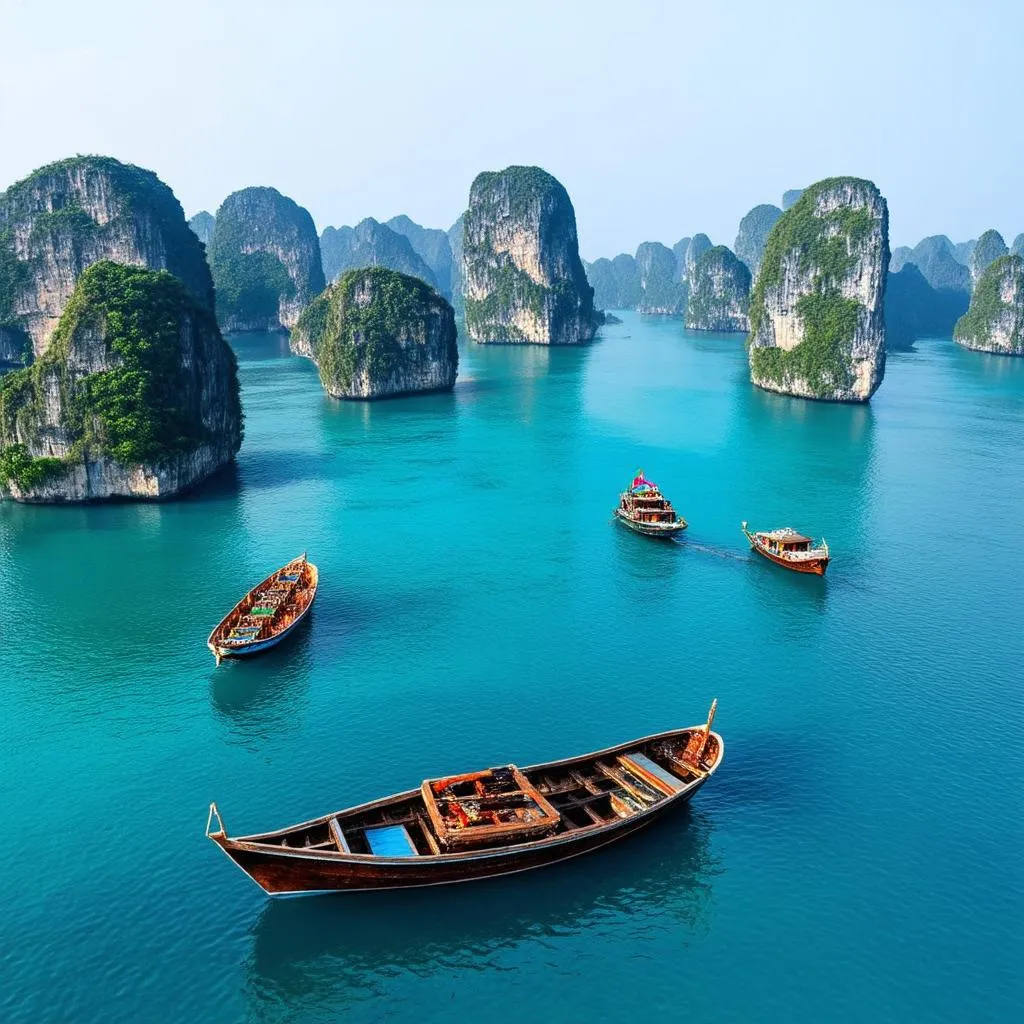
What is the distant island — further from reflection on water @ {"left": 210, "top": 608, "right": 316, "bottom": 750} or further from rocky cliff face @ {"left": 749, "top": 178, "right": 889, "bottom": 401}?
rocky cliff face @ {"left": 749, "top": 178, "right": 889, "bottom": 401}

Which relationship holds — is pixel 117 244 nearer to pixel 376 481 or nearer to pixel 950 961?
pixel 376 481

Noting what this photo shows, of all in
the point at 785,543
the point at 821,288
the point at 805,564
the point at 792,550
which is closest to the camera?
the point at 805,564

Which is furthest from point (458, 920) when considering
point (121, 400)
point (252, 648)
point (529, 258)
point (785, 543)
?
point (529, 258)

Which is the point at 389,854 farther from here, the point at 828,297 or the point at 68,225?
the point at 68,225

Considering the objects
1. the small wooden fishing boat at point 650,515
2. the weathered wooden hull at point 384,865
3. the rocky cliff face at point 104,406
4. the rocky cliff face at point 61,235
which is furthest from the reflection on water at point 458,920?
the rocky cliff face at point 61,235

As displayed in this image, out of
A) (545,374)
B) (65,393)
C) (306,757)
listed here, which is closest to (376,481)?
(65,393)

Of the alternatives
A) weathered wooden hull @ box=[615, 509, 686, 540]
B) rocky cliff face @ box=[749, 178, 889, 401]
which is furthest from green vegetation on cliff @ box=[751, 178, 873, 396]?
weathered wooden hull @ box=[615, 509, 686, 540]
